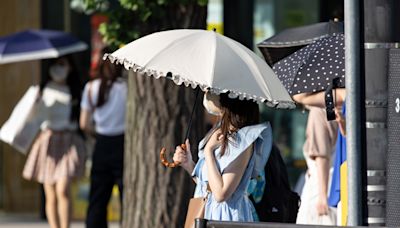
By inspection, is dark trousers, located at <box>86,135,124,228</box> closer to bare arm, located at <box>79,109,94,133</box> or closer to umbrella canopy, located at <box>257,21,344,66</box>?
bare arm, located at <box>79,109,94,133</box>

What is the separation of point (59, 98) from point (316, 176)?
3.43 meters

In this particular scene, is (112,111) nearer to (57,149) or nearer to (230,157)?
(57,149)

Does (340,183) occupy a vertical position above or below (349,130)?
below

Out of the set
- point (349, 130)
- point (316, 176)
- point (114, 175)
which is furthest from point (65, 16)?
point (349, 130)

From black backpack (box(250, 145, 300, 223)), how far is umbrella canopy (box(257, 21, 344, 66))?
814mm

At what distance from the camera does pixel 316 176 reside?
7.55 m

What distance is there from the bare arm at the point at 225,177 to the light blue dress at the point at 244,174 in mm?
41

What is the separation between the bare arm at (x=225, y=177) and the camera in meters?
5.37

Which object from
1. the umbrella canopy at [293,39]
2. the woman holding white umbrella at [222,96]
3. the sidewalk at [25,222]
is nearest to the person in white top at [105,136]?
the sidewalk at [25,222]

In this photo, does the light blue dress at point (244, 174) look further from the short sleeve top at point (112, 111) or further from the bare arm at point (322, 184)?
the short sleeve top at point (112, 111)

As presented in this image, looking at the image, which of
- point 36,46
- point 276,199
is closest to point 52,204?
point 36,46

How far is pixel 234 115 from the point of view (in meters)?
5.50

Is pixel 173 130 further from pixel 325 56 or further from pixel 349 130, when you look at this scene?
pixel 349 130

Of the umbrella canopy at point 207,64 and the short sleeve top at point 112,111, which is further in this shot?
the short sleeve top at point 112,111
